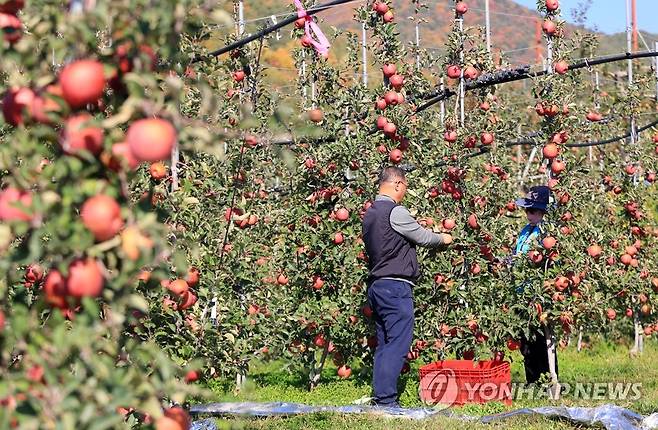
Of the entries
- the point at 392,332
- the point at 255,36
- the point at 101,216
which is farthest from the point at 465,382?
the point at 101,216

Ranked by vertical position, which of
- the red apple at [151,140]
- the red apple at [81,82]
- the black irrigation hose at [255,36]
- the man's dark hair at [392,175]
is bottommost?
the red apple at [151,140]

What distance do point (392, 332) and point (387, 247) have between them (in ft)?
1.71

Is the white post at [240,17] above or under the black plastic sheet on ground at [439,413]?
above

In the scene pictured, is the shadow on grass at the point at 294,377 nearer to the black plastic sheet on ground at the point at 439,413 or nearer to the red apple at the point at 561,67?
the black plastic sheet on ground at the point at 439,413

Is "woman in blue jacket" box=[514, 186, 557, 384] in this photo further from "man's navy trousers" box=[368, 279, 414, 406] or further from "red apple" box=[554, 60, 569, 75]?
"man's navy trousers" box=[368, 279, 414, 406]

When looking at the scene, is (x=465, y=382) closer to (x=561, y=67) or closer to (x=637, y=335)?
(x=561, y=67)

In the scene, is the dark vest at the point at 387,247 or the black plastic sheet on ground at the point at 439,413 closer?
the black plastic sheet on ground at the point at 439,413

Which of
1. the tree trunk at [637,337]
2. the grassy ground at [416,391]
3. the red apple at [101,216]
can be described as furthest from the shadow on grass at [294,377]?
the red apple at [101,216]

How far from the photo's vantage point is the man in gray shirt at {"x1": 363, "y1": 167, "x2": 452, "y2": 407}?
19.2ft

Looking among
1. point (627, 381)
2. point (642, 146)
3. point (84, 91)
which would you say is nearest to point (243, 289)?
point (627, 381)

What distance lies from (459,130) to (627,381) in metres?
2.23

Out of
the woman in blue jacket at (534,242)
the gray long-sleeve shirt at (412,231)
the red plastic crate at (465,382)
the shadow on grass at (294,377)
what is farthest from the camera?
the shadow on grass at (294,377)

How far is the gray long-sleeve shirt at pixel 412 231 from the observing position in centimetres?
579

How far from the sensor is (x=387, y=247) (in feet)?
19.2
